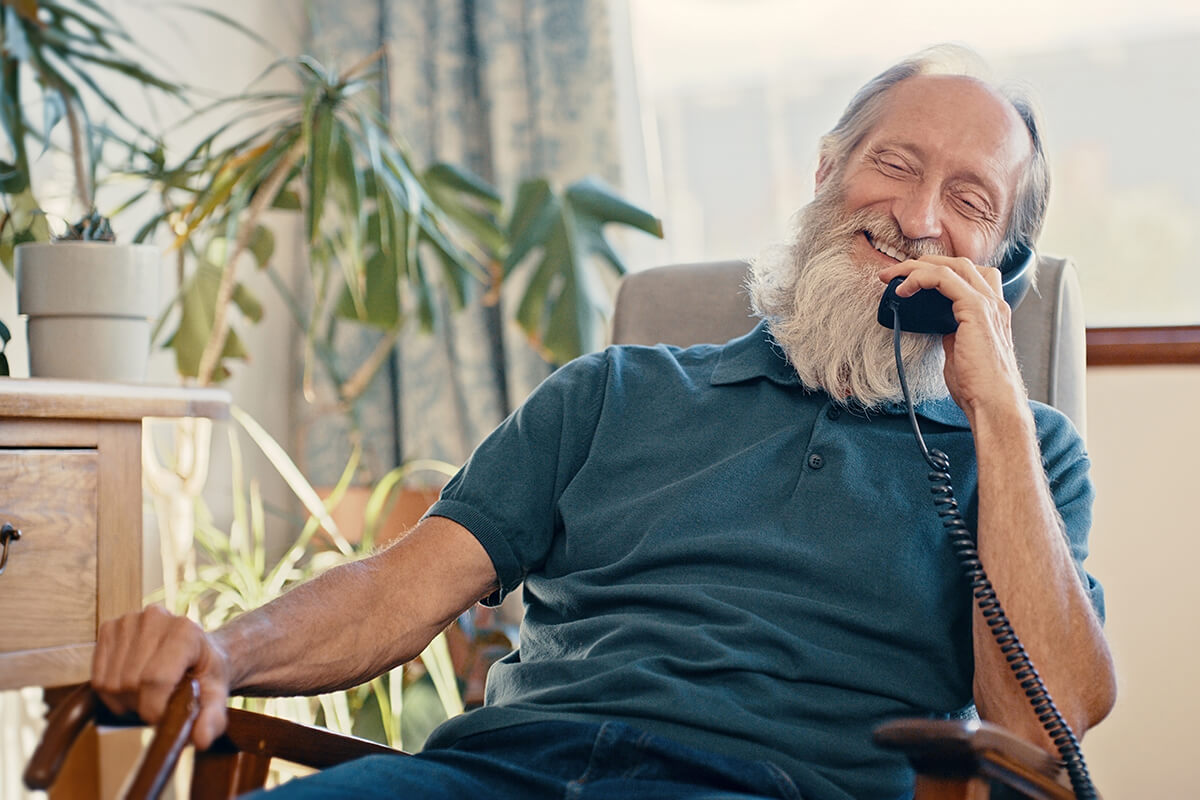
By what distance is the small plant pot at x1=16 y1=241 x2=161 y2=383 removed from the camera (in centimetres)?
150

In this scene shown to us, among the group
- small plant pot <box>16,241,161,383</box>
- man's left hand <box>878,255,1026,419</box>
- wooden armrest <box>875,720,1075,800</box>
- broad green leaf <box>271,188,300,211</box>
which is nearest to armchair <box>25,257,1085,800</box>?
wooden armrest <box>875,720,1075,800</box>

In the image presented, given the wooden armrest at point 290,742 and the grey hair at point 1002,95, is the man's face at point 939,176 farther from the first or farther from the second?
the wooden armrest at point 290,742

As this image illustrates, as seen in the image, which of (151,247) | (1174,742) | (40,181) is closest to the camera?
(151,247)

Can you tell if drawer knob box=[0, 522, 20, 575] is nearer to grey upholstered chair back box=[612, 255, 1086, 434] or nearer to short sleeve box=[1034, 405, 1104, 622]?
grey upholstered chair back box=[612, 255, 1086, 434]

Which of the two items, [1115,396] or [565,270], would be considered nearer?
[1115,396]

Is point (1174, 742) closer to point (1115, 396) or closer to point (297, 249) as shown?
point (1115, 396)

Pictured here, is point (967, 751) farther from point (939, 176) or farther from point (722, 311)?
point (722, 311)

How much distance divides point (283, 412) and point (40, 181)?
0.97m

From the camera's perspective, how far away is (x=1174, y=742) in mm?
1809

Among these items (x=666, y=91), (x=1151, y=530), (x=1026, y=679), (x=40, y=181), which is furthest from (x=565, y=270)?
(x=1026, y=679)

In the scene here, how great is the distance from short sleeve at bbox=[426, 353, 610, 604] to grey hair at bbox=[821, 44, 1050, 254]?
49 cm

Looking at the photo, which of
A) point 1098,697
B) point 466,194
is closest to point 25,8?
point 466,194

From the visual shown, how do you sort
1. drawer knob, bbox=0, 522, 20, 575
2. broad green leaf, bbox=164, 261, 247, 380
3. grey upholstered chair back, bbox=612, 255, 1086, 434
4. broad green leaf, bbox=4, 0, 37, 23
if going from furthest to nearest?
broad green leaf, bbox=164, 261, 247, 380 → broad green leaf, bbox=4, 0, 37, 23 → grey upholstered chair back, bbox=612, 255, 1086, 434 → drawer knob, bbox=0, 522, 20, 575

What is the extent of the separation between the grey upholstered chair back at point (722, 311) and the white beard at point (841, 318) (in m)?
0.17
